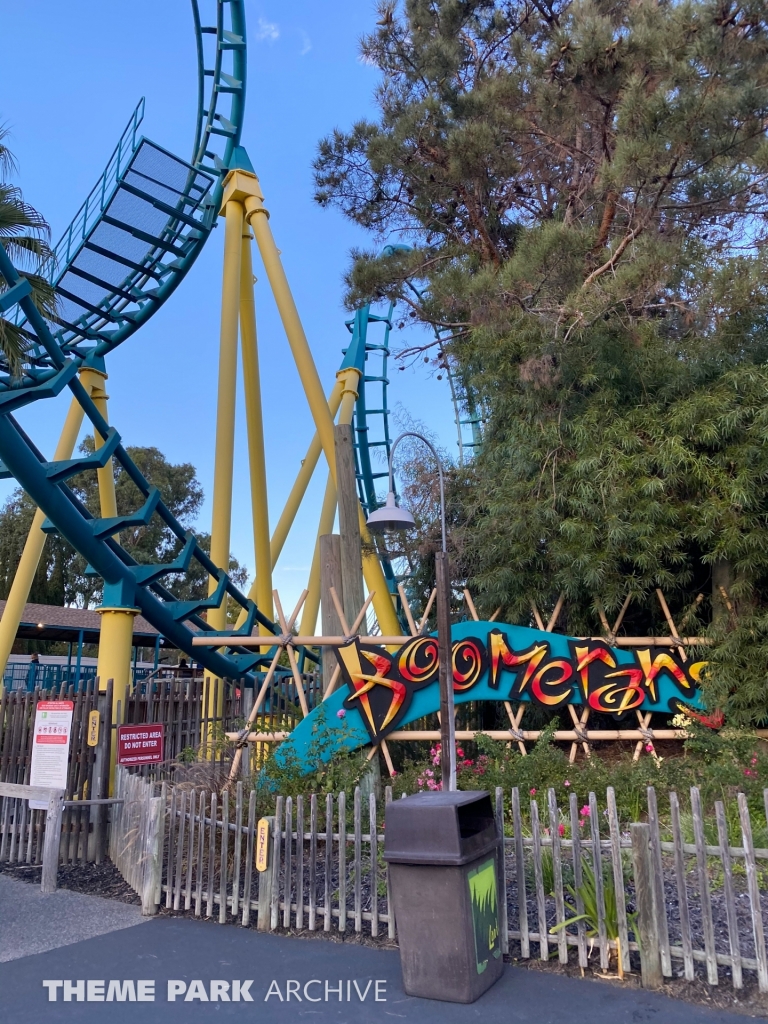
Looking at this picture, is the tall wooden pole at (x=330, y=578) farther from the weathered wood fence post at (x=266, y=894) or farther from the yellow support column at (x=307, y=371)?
the weathered wood fence post at (x=266, y=894)

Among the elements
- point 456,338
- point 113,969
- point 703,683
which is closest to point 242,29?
point 456,338

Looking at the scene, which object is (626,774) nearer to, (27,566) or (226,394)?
(226,394)

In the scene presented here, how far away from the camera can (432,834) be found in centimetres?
408


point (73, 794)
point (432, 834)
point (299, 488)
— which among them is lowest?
point (73, 794)

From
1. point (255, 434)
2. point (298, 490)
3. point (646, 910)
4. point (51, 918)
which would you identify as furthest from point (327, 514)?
point (646, 910)

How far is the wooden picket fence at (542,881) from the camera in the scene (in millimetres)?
4098

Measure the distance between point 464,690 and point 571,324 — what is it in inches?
165

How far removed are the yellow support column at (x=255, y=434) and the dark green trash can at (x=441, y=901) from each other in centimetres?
947

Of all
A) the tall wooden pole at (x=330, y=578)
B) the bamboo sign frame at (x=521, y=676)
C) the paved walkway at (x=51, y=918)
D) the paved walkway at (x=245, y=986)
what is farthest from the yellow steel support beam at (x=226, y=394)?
the paved walkway at (x=245, y=986)

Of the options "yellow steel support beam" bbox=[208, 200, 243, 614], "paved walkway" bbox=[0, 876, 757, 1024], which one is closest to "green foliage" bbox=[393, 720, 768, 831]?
"paved walkway" bbox=[0, 876, 757, 1024]

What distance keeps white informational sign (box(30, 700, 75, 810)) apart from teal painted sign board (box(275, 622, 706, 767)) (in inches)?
95.7

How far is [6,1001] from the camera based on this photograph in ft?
13.5

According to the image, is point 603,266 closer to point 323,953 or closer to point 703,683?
point 703,683

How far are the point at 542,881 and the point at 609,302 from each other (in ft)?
19.0
